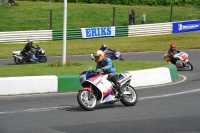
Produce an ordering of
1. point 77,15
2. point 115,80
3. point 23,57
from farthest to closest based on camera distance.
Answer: point 77,15 → point 23,57 → point 115,80

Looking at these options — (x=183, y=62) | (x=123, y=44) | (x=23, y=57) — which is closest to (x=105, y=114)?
(x=183, y=62)

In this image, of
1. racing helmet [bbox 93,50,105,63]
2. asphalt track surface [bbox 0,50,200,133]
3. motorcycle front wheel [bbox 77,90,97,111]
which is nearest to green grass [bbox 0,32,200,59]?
asphalt track surface [bbox 0,50,200,133]

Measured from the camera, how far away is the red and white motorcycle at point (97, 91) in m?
13.1

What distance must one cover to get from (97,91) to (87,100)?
392 millimetres

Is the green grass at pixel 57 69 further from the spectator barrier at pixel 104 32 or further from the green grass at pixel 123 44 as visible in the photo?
the spectator barrier at pixel 104 32

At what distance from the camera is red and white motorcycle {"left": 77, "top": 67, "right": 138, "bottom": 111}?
515 inches

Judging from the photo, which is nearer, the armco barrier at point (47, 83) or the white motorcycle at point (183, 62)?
the armco barrier at point (47, 83)

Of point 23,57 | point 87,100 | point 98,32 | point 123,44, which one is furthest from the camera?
point 98,32

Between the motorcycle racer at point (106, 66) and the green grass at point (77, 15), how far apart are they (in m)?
29.3

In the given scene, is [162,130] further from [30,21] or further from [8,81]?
[30,21]

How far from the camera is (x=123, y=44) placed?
37375 mm

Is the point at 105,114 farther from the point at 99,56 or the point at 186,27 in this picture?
the point at 186,27

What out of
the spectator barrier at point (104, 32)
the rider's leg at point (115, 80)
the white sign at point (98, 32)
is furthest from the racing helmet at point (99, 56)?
the white sign at point (98, 32)

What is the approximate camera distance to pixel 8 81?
15.6m
